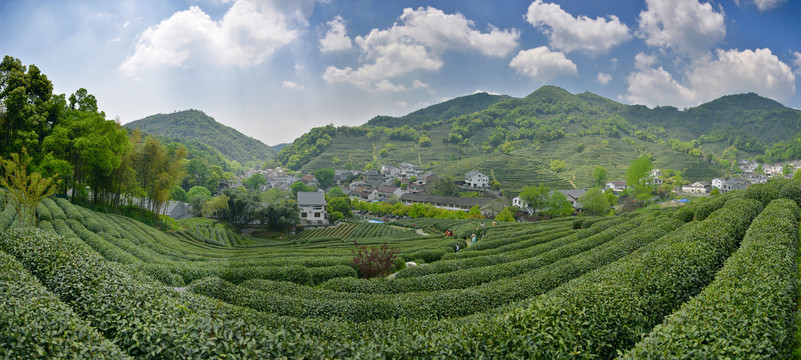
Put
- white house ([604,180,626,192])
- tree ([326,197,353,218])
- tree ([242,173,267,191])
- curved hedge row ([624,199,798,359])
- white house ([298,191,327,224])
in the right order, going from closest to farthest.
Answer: curved hedge row ([624,199,798,359]), white house ([298,191,327,224]), tree ([326,197,353,218]), white house ([604,180,626,192]), tree ([242,173,267,191])

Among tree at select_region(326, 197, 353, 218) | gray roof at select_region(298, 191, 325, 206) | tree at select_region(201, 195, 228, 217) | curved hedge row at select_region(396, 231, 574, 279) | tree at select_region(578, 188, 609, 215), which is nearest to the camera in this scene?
curved hedge row at select_region(396, 231, 574, 279)

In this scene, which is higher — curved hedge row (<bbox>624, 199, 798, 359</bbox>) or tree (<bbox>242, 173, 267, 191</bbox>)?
tree (<bbox>242, 173, 267, 191</bbox>)

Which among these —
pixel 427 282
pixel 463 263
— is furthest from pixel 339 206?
pixel 427 282

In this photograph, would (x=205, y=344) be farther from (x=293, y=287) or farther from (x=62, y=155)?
(x=62, y=155)

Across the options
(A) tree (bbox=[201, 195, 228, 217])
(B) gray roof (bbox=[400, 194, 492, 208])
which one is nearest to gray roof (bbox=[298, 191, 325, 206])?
(A) tree (bbox=[201, 195, 228, 217])

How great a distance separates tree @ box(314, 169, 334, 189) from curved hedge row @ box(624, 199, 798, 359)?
102m

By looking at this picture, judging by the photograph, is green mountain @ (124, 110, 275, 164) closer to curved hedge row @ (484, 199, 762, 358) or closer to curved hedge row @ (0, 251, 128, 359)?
curved hedge row @ (0, 251, 128, 359)

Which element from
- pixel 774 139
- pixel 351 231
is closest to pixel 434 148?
pixel 351 231

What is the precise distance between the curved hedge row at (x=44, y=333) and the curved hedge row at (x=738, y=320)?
7.28 meters

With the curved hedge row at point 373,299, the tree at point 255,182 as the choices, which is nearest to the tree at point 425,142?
the tree at point 255,182

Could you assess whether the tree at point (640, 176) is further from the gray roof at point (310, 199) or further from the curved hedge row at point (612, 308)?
the curved hedge row at point (612, 308)

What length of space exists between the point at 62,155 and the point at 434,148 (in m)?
143

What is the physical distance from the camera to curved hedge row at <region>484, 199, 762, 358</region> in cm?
548

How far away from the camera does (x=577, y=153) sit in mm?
126750
